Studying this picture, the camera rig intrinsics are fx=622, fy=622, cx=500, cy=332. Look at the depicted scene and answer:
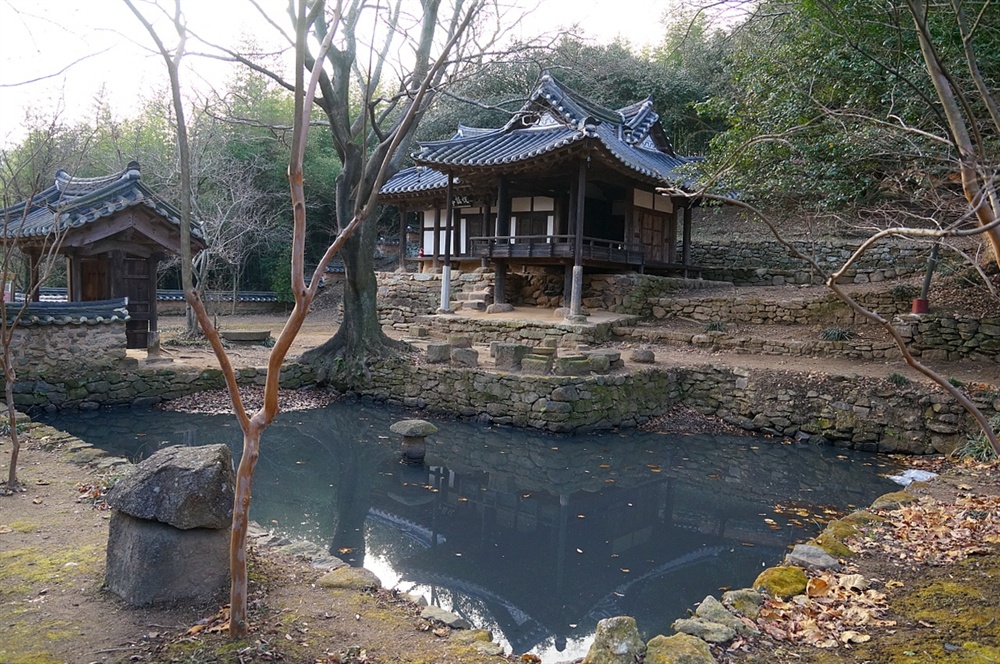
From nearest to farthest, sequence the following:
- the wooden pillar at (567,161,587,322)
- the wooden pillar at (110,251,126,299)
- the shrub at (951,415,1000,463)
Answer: the shrub at (951,415,1000,463), the wooden pillar at (110,251,126,299), the wooden pillar at (567,161,587,322)

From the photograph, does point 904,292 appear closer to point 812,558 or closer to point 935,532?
point 935,532

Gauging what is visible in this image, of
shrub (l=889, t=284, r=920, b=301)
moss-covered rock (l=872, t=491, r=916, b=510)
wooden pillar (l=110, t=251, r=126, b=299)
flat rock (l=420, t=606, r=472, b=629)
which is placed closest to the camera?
flat rock (l=420, t=606, r=472, b=629)

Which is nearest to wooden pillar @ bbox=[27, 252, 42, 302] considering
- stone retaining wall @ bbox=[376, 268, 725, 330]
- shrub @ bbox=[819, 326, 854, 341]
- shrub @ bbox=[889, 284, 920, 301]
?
stone retaining wall @ bbox=[376, 268, 725, 330]

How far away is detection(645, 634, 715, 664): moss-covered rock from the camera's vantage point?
2906mm

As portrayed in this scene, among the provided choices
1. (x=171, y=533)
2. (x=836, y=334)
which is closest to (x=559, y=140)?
(x=836, y=334)

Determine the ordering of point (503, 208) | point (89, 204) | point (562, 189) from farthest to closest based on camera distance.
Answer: point (562, 189)
point (503, 208)
point (89, 204)

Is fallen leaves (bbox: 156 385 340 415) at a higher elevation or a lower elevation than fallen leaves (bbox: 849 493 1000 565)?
lower

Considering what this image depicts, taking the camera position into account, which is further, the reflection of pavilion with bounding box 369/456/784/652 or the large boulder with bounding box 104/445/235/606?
the reflection of pavilion with bounding box 369/456/784/652

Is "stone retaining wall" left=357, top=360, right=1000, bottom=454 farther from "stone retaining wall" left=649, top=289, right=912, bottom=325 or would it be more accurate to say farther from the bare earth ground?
the bare earth ground

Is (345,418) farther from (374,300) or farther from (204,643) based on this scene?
(204,643)

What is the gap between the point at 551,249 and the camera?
567 inches

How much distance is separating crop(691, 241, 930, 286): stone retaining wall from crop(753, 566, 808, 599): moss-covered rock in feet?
41.3

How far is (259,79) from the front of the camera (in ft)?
72.0

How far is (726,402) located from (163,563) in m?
9.40
